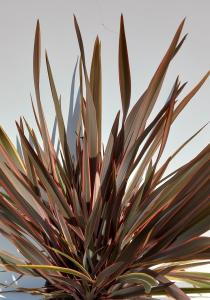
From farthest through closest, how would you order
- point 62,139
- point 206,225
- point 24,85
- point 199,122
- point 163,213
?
point 199,122 < point 24,85 < point 62,139 < point 163,213 < point 206,225

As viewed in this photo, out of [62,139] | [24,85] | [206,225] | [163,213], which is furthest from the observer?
[24,85]

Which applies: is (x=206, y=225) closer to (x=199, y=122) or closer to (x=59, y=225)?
(x=59, y=225)

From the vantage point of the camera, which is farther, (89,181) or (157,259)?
(89,181)

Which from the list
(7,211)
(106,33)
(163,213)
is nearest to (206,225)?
(163,213)

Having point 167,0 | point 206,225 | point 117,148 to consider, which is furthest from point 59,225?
point 167,0

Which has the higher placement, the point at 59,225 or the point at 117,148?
the point at 117,148

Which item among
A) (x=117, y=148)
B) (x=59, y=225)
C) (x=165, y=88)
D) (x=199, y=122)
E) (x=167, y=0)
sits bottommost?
(x=59, y=225)

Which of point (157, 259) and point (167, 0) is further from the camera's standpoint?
point (167, 0)

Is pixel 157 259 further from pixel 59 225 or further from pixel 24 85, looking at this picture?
pixel 24 85

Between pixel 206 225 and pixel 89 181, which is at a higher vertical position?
pixel 89 181
